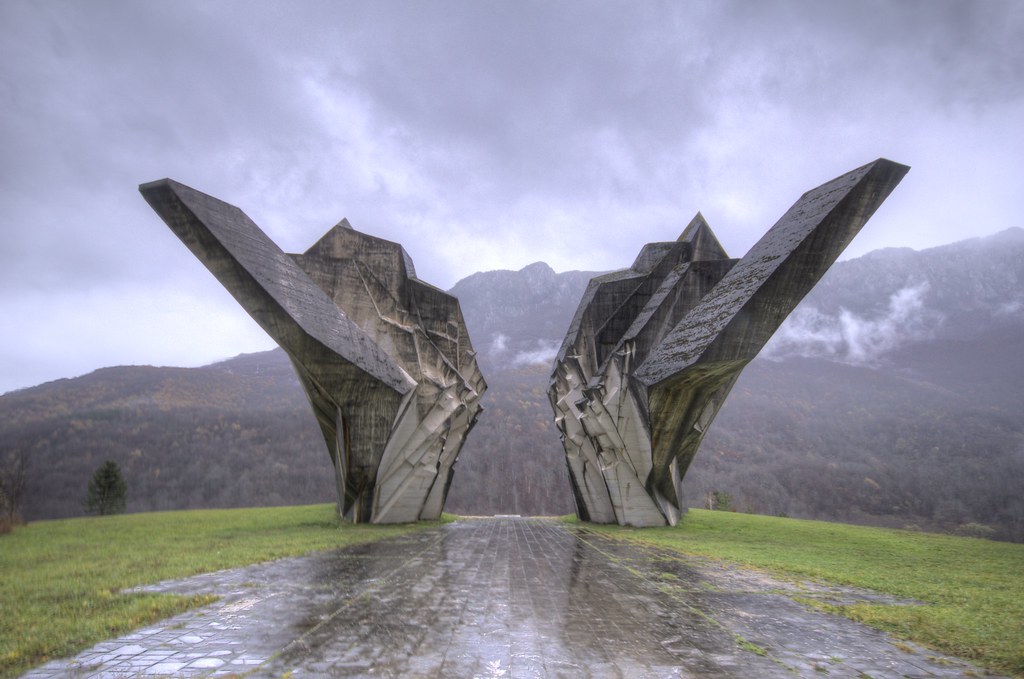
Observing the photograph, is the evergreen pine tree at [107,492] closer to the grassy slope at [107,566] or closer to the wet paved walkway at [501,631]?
the grassy slope at [107,566]

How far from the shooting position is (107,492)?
3091cm

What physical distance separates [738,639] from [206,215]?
39.7 ft

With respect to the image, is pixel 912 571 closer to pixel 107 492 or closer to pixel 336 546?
pixel 336 546

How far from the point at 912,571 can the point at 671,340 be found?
6.85 m

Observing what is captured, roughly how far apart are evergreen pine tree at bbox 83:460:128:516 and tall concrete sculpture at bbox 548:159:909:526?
85.9 ft

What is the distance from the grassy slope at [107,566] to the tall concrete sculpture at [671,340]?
7642 millimetres

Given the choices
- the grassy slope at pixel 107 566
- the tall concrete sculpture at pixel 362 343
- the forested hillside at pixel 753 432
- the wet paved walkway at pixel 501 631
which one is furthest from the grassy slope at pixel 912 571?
the forested hillside at pixel 753 432

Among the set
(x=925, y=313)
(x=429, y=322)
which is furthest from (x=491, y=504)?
(x=925, y=313)

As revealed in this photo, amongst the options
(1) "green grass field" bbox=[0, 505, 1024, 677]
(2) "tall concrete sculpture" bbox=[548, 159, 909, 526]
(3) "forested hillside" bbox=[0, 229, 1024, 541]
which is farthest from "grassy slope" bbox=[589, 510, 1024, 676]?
(3) "forested hillside" bbox=[0, 229, 1024, 541]

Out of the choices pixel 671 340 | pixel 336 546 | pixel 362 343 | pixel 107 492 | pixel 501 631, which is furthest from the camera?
pixel 107 492

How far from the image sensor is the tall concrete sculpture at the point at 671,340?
11641 mm

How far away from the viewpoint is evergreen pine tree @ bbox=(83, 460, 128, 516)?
1217 inches

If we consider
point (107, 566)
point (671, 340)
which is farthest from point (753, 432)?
point (107, 566)

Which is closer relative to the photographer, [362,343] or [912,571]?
[912,571]
